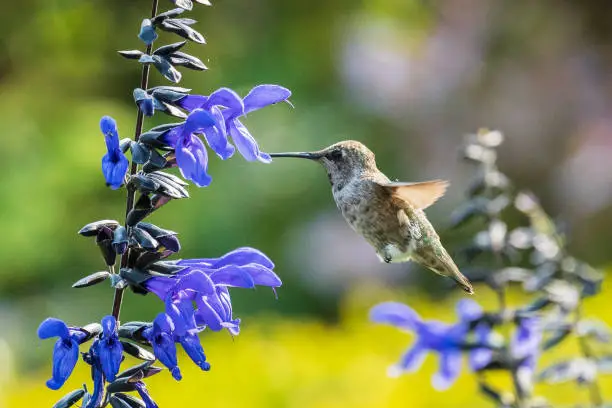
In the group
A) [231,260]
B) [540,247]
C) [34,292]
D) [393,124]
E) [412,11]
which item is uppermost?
[231,260]

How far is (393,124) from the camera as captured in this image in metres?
7.64

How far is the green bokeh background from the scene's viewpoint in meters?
6.50

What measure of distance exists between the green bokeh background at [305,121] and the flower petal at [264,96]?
472 centimetres

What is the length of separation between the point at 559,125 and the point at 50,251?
12.8 ft

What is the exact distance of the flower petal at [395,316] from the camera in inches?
100

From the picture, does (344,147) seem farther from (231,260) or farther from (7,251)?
(7,251)

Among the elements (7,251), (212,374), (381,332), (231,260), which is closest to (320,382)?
(212,374)

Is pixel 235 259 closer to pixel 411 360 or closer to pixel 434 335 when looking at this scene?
pixel 434 335

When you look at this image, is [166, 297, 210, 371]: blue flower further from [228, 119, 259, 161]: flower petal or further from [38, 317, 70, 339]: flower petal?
[228, 119, 259, 161]: flower petal

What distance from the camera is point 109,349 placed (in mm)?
1458

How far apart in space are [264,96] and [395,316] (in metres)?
1.01

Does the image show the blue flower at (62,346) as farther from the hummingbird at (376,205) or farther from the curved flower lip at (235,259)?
the hummingbird at (376,205)

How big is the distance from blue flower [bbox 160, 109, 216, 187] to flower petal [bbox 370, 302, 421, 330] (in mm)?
1103

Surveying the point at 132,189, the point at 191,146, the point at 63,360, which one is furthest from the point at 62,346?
the point at 191,146
